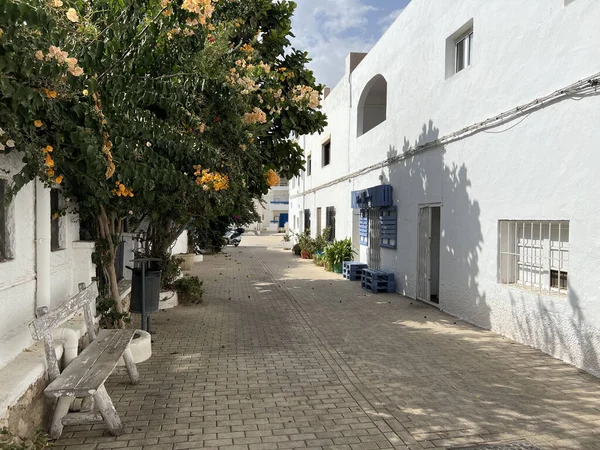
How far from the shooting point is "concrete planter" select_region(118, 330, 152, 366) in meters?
5.60

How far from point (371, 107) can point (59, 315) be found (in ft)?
39.4

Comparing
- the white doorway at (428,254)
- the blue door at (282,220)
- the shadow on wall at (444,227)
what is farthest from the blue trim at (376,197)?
the blue door at (282,220)

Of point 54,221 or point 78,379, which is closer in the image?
point 78,379

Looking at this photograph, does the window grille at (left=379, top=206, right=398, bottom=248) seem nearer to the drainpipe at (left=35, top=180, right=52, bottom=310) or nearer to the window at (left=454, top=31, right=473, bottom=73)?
the window at (left=454, top=31, right=473, bottom=73)

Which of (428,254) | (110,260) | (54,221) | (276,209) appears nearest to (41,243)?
(54,221)

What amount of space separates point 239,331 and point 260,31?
16.5ft

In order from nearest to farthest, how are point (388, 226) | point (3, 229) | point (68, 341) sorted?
1. point (3, 229)
2. point (68, 341)
3. point (388, 226)

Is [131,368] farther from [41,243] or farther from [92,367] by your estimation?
[41,243]

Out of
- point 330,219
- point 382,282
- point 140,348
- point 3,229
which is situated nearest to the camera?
point 3,229

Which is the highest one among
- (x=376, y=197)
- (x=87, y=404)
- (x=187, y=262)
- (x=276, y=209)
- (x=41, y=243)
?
(x=276, y=209)

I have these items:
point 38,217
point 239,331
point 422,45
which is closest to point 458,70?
point 422,45

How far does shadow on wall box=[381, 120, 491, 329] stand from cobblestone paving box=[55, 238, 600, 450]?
498mm

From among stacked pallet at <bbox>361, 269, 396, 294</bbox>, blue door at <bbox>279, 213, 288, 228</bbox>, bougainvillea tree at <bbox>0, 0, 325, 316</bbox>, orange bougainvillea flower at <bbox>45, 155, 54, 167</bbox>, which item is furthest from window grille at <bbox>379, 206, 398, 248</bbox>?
blue door at <bbox>279, 213, 288, 228</bbox>

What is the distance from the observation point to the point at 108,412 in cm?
373
